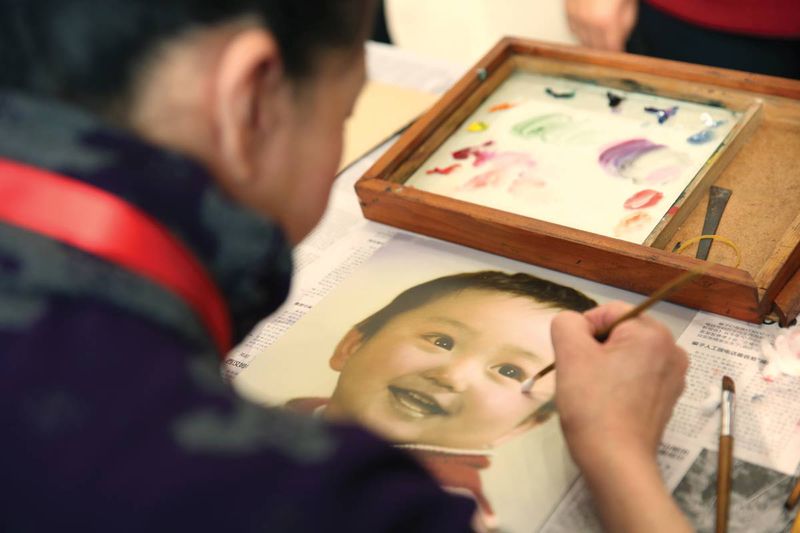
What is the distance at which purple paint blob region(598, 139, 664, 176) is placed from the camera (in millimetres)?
1110

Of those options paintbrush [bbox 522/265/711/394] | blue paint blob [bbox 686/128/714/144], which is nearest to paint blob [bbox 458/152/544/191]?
blue paint blob [bbox 686/128/714/144]

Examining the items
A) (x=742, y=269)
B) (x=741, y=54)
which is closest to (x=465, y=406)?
(x=742, y=269)

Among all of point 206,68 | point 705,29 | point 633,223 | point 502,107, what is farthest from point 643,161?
point 206,68

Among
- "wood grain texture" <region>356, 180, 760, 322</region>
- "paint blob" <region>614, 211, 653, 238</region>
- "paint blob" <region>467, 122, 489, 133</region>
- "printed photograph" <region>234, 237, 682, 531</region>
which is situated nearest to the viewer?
"printed photograph" <region>234, 237, 682, 531</region>

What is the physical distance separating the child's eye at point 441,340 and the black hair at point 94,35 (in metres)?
0.47

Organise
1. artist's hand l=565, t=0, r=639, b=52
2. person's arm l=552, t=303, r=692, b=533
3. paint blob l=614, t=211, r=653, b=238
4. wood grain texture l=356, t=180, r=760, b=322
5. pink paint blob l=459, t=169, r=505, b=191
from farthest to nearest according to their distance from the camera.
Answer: artist's hand l=565, t=0, r=639, b=52 → pink paint blob l=459, t=169, r=505, b=191 → paint blob l=614, t=211, r=653, b=238 → wood grain texture l=356, t=180, r=760, b=322 → person's arm l=552, t=303, r=692, b=533

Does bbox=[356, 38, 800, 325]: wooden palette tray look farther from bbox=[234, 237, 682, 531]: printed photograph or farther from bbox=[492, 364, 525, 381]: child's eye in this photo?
bbox=[492, 364, 525, 381]: child's eye

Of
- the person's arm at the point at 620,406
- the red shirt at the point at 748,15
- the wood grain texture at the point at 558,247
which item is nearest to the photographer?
the person's arm at the point at 620,406

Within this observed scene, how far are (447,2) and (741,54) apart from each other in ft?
3.45

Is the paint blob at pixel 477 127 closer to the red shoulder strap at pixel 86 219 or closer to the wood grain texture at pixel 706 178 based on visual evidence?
the wood grain texture at pixel 706 178

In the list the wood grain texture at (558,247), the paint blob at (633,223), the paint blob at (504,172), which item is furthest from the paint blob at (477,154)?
the paint blob at (633,223)

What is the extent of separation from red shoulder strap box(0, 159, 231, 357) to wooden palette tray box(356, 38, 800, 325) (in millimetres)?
568

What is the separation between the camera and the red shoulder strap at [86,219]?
479 millimetres

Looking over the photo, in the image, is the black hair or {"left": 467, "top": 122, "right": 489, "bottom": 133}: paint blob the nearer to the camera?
the black hair
